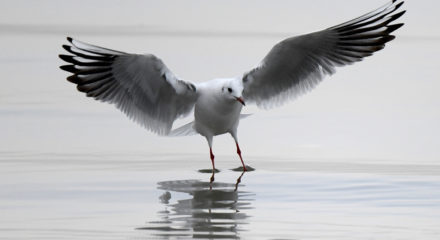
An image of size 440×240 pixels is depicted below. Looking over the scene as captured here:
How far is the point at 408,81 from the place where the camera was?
12203 millimetres

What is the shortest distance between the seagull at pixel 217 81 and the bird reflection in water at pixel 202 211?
857 mm

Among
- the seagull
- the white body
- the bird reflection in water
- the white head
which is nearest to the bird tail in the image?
the seagull

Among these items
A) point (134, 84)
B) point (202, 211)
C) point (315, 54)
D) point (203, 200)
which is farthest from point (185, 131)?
point (202, 211)

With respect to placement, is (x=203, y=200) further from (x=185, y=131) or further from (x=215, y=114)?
(x=185, y=131)

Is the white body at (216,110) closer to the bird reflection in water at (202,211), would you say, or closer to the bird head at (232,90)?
the bird head at (232,90)

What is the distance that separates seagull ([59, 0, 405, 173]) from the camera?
29.2ft

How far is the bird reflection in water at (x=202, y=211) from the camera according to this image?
641 cm

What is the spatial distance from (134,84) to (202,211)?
2.39 metres

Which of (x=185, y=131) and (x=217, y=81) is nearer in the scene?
(x=217, y=81)

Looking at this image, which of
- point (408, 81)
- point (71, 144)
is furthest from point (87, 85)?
point (408, 81)

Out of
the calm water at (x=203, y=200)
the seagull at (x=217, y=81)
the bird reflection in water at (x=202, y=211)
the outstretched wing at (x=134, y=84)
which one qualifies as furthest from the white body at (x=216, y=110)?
the bird reflection in water at (x=202, y=211)

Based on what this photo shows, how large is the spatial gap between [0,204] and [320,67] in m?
3.21

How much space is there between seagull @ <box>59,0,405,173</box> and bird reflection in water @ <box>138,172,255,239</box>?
2.81 ft

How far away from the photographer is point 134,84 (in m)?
9.26
